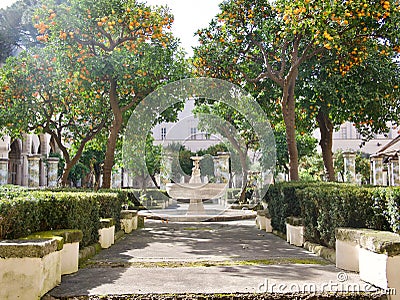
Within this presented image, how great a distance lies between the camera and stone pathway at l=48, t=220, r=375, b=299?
15.9ft

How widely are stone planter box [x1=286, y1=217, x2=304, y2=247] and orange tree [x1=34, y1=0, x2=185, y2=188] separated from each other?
5.63 metres

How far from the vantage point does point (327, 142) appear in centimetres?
1366

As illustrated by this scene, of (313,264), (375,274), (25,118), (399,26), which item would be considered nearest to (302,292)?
(375,274)

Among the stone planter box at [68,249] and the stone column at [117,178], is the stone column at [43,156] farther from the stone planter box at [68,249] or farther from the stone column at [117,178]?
the stone planter box at [68,249]

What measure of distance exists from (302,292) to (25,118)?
38.6 ft

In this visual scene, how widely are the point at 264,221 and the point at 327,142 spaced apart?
135 inches

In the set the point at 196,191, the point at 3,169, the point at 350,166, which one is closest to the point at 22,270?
the point at 196,191

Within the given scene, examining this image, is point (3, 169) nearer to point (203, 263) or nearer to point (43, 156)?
point (43, 156)

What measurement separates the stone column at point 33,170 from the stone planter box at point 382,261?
79.9 ft

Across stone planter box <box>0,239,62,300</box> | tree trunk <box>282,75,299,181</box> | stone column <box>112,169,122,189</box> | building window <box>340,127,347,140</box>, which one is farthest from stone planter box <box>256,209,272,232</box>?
building window <box>340,127,347,140</box>

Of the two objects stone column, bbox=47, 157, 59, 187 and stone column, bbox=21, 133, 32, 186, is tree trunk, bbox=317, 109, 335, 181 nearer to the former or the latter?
stone column, bbox=47, 157, 59, 187

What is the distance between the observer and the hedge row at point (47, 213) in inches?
192

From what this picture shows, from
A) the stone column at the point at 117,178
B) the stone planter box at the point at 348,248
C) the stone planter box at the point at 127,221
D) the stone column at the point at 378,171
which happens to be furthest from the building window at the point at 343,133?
the stone planter box at the point at 348,248

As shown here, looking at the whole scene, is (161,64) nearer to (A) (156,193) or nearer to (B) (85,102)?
(B) (85,102)
